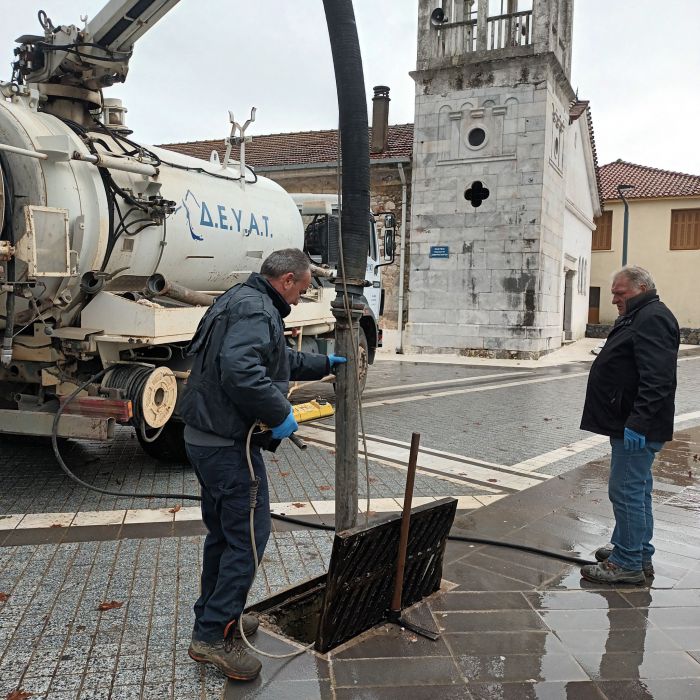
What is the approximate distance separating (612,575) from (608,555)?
326 millimetres

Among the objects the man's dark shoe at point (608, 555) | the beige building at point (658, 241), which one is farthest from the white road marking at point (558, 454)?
the beige building at point (658, 241)

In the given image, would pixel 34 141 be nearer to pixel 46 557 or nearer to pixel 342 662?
pixel 46 557

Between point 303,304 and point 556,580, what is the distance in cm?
480

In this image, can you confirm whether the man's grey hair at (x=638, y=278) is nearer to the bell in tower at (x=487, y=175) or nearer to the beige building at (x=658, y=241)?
the bell in tower at (x=487, y=175)

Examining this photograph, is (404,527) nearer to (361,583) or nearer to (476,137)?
(361,583)

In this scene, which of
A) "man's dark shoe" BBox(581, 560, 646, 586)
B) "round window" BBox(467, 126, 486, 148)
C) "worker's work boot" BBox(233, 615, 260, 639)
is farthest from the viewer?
"round window" BBox(467, 126, 486, 148)

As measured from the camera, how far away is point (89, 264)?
212 inches

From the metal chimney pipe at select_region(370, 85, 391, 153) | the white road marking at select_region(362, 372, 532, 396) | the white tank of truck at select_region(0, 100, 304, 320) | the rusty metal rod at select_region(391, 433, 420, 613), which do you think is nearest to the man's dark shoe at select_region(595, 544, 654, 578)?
the rusty metal rod at select_region(391, 433, 420, 613)

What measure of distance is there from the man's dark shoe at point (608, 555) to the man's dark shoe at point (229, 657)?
7.81ft

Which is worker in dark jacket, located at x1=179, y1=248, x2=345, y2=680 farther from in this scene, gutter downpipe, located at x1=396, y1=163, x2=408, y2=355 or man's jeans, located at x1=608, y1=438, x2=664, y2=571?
gutter downpipe, located at x1=396, y1=163, x2=408, y2=355

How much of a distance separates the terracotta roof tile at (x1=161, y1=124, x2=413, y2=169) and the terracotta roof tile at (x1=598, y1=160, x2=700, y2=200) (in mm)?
14689

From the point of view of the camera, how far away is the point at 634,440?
3965mm

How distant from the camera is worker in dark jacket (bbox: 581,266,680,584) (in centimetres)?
397

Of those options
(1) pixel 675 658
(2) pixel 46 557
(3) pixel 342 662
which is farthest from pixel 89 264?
(1) pixel 675 658
